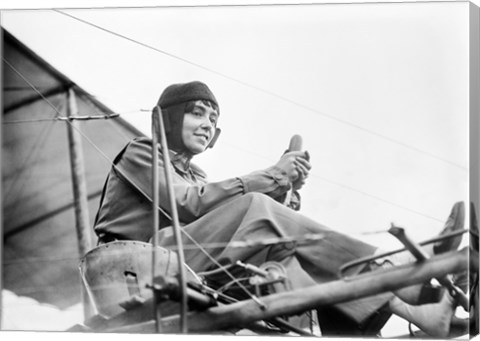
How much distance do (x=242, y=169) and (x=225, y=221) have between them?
1.08ft

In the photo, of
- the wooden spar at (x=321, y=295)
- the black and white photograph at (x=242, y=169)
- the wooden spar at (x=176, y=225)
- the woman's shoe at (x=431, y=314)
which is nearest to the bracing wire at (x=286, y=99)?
the black and white photograph at (x=242, y=169)

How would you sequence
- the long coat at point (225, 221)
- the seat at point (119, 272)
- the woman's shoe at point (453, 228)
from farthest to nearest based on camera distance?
the seat at point (119, 272) → the long coat at point (225, 221) → the woman's shoe at point (453, 228)

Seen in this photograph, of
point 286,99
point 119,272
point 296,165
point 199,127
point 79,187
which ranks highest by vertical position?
point 286,99

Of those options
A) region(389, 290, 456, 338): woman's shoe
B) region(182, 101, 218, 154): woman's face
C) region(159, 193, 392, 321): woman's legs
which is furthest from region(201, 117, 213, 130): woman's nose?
region(389, 290, 456, 338): woman's shoe

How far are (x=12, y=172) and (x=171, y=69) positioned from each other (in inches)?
49.0

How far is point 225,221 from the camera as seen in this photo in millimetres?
8203

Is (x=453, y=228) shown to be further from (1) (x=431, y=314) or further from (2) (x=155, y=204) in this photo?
(2) (x=155, y=204)

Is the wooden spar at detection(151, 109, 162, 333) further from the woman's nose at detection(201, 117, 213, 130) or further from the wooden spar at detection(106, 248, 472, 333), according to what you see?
the woman's nose at detection(201, 117, 213, 130)

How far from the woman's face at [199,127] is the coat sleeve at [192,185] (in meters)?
0.20

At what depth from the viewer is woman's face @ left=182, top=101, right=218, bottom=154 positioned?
830 centimetres

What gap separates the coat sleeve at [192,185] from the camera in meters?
8.16

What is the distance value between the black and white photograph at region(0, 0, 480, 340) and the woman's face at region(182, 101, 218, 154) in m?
0.01

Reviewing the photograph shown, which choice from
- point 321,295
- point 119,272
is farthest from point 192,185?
point 321,295

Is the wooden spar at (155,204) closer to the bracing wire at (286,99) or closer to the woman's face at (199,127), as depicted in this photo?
the woman's face at (199,127)
